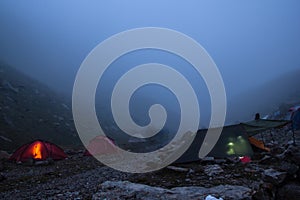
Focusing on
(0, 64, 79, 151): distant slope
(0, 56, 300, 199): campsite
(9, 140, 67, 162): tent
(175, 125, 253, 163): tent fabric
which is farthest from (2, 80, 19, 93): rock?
(175, 125, 253, 163): tent fabric

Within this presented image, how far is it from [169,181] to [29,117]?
98.3ft

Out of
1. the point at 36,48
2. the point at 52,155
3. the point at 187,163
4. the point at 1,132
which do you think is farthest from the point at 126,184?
the point at 36,48

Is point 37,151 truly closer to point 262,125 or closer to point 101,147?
point 101,147

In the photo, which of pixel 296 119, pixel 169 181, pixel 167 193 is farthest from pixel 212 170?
pixel 296 119

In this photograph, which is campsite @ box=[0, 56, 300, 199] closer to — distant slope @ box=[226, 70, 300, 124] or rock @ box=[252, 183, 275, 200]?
rock @ box=[252, 183, 275, 200]

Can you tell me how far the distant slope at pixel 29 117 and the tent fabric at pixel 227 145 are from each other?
19051 millimetres

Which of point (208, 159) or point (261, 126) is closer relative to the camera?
point (208, 159)

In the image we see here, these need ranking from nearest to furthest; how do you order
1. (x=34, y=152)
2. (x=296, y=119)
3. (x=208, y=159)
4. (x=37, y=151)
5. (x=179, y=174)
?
1. (x=179, y=174)
2. (x=208, y=159)
3. (x=34, y=152)
4. (x=37, y=151)
5. (x=296, y=119)

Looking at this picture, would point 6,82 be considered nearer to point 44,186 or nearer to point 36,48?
point 44,186

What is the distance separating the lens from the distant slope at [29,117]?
26969 mm

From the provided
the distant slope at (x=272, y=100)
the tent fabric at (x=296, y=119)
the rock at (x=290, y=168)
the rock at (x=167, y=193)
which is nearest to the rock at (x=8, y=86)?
the rock at (x=167, y=193)

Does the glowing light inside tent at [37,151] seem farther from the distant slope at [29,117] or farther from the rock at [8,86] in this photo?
the rock at [8,86]

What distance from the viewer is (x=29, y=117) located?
33281 millimetres

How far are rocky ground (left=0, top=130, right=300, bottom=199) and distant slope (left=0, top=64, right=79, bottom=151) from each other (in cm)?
1308
